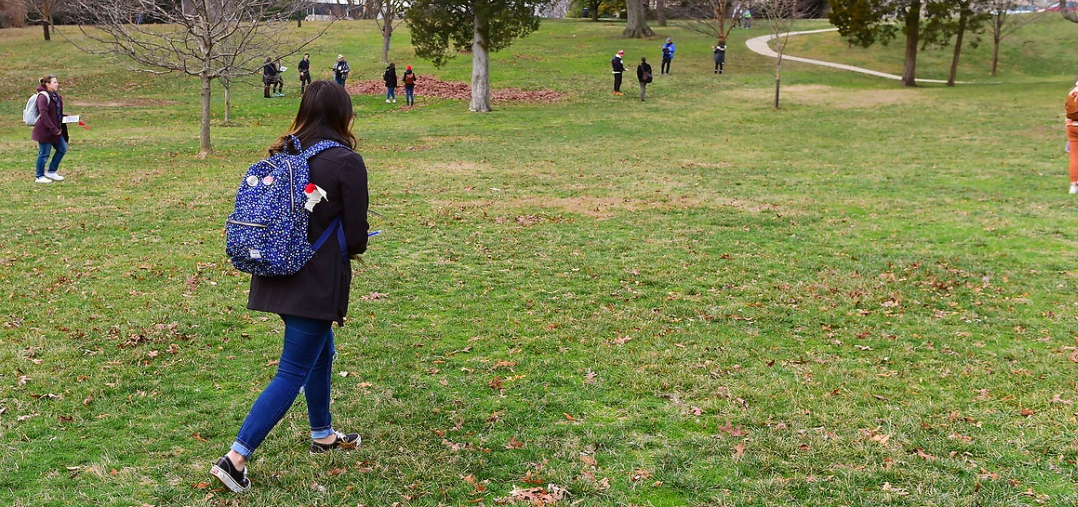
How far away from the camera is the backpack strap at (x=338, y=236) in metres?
3.90

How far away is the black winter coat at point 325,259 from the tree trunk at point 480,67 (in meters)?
22.6

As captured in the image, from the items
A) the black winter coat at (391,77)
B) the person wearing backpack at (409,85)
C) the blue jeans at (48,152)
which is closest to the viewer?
the blue jeans at (48,152)

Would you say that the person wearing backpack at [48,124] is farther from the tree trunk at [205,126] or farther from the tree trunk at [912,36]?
the tree trunk at [912,36]

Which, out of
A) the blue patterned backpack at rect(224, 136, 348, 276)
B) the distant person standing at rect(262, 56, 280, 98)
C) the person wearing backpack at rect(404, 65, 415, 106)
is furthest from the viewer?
the distant person standing at rect(262, 56, 280, 98)

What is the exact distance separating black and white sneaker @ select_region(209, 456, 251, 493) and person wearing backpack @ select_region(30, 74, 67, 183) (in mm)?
11213

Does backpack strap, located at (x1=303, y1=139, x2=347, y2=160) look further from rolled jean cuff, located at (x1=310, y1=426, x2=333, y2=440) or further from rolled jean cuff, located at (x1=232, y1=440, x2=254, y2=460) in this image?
rolled jean cuff, located at (x1=310, y1=426, x2=333, y2=440)

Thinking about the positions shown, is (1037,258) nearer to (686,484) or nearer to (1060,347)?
(1060,347)

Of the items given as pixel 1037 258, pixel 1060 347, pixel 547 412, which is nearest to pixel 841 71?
pixel 1037 258

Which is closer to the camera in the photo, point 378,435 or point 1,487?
point 1,487

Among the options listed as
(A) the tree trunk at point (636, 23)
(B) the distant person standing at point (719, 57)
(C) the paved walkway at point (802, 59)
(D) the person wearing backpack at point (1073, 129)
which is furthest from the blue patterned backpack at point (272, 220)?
(A) the tree trunk at point (636, 23)

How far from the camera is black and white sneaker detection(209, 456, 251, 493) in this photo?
13.3 ft

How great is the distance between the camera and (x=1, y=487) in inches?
166

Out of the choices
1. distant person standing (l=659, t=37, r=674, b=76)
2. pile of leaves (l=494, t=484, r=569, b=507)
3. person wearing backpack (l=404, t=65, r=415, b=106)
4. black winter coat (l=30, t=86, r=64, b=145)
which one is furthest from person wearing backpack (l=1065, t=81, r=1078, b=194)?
distant person standing (l=659, t=37, r=674, b=76)

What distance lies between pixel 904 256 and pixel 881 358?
3537 mm
